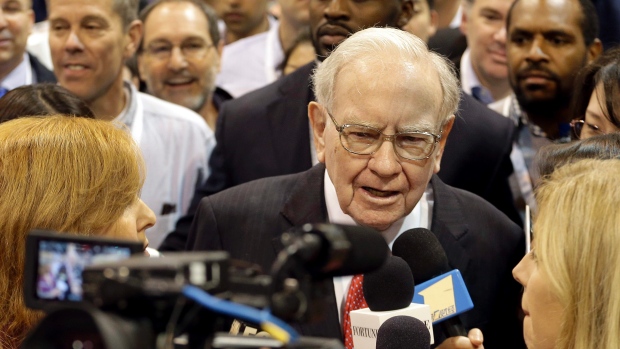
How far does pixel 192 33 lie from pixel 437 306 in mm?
3594

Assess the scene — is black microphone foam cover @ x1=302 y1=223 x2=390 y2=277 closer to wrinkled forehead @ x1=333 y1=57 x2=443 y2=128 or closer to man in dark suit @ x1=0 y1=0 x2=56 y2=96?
wrinkled forehead @ x1=333 y1=57 x2=443 y2=128

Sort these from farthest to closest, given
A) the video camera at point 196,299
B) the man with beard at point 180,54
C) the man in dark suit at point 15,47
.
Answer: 1. the man with beard at point 180,54
2. the man in dark suit at point 15,47
3. the video camera at point 196,299

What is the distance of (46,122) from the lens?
2.58 metres

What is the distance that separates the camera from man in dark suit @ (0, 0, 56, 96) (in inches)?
215

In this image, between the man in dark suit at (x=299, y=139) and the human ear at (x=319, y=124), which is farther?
the man in dark suit at (x=299, y=139)

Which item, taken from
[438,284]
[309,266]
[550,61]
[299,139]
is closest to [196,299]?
[309,266]

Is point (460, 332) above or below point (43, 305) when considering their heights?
below

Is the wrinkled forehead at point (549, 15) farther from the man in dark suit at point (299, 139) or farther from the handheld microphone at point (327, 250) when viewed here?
the handheld microphone at point (327, 250)

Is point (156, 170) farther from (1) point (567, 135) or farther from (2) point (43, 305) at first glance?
(2) point (43, 305)

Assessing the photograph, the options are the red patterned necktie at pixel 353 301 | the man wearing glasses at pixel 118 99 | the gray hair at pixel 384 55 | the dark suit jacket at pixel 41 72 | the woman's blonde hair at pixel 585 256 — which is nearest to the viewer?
the woman's blonde hair at pixel 585 256

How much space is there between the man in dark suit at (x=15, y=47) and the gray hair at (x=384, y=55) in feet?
8.93

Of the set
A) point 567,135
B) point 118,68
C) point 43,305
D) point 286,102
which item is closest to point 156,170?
point 118,68

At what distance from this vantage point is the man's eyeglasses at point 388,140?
320cm

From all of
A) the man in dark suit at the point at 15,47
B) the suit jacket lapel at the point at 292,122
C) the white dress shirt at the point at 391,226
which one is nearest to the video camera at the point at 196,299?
the white dress shirt at the point at 391,226
